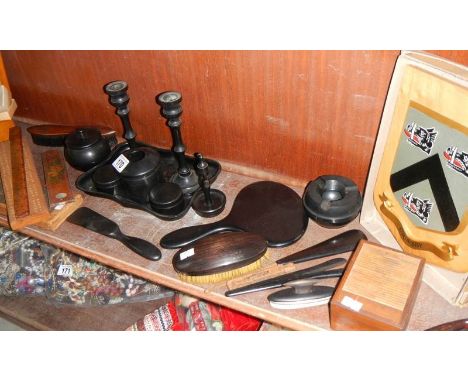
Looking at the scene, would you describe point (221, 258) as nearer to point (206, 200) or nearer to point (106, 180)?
point (206, 200)

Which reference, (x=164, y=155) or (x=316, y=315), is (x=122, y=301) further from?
(x=316, y=315)

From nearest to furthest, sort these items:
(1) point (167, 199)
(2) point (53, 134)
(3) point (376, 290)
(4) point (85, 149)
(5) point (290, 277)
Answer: (3) point (376, 290)
(5) point (290, 277)
(1) point (167, 199)
(4) point (85, 149)
(2) point (53, 134)

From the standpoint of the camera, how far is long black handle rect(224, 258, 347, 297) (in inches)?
25.9

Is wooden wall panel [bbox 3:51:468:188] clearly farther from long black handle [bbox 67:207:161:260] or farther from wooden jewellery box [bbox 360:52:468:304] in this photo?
long black handle [bbox 67:207:161:260]

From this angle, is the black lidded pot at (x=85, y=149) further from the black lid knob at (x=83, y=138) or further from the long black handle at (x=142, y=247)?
→ the long black handle at (x=142, y=247)

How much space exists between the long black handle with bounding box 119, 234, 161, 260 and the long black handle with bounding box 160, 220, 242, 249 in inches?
0.8

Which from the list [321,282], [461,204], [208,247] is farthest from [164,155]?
[461,204]

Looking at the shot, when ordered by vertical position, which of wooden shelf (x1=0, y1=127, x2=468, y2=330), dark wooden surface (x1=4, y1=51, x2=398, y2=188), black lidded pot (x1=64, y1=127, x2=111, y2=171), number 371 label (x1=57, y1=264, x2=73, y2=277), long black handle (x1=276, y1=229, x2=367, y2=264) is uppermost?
dark wooden surface (x1=4, y1=51, x2=398, y2=188)

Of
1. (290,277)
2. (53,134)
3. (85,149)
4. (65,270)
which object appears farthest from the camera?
(65,270)

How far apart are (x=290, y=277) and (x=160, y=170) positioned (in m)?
0.36

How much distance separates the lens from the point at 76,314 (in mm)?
1085

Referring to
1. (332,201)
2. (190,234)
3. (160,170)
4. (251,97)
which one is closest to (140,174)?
(160,170)

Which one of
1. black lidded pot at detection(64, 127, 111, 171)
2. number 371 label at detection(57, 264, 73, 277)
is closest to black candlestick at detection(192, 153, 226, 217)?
black lidded pot at detection(64, 127, 111, 171)

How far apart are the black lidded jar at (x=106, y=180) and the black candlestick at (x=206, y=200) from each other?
18 cm
